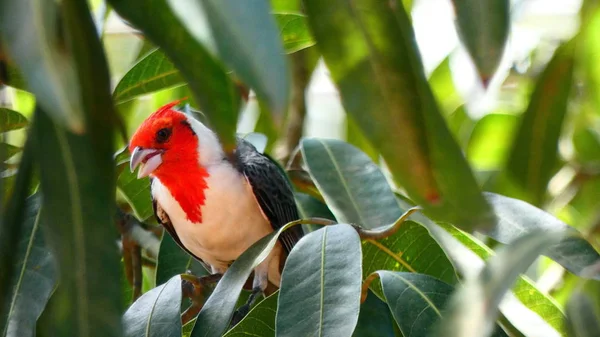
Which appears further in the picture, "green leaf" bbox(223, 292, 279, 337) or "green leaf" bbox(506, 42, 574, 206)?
"green leaf" bbox(223, 292, 279, 337)

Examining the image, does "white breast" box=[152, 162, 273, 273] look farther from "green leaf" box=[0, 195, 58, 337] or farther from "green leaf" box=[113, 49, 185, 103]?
"green leaf" box=[0, 195, 58, 337]

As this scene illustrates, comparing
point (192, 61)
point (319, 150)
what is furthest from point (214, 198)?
point (192, 61)

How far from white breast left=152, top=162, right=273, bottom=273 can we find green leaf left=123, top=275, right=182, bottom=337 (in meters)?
0.70

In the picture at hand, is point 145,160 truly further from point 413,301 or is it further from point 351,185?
point 413,301

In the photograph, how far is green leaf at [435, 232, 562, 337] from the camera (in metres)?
0.49

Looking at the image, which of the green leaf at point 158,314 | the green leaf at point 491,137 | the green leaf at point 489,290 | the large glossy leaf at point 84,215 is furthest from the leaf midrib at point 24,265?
the green leaf at point 491,137

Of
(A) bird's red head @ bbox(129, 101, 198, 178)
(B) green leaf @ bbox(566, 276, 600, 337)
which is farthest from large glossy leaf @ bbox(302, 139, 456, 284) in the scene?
(A) bird's red head @ bbox(129, 101, 198, 178)

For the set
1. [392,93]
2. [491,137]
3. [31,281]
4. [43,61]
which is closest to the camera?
[43,61]

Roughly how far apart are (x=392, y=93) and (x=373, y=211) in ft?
2.23

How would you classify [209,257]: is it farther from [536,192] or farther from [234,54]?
[234,54]

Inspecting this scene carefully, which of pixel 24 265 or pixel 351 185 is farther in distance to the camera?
pixel 351 185

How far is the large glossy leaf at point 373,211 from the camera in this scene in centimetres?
120

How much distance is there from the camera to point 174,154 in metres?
1.91

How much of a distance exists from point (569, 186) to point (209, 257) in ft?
2.98
